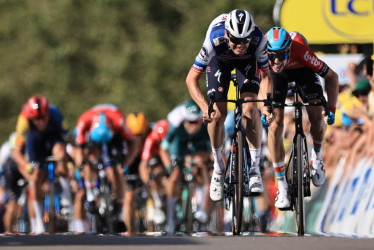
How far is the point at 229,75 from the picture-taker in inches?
472

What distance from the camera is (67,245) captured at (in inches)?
387

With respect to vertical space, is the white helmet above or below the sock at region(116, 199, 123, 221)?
above

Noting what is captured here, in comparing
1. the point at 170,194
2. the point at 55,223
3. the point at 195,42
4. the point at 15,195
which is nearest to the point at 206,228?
the point at 170,194

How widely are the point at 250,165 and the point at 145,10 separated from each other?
113 ft

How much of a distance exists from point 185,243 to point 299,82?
295cm

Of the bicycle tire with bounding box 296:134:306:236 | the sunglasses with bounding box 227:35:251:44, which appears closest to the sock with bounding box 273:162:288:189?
the bicycle tire with bounding box 296:134:306:236

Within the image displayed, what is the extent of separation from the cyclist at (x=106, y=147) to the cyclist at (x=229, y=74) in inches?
186

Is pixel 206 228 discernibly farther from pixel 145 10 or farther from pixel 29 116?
pixel 145 10

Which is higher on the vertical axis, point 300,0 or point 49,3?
point 49,3

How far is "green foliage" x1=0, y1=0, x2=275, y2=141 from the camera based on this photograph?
42.8 metres

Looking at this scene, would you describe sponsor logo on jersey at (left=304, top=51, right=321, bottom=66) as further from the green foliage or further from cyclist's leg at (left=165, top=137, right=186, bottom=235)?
the green foliage

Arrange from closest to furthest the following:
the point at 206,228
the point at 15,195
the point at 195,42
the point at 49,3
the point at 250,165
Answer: the point at 250,165
the point at 206,228
the point at 15,195
the point at 195,42
the point at 49,3

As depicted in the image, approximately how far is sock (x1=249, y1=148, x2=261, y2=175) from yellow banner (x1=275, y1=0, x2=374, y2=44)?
6.50 metres

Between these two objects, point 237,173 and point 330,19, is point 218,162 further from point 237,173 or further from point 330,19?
point 330,19
